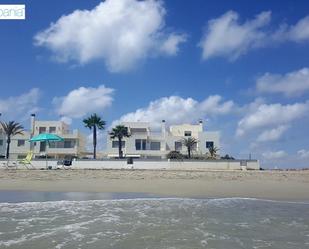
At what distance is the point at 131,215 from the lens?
14.2 m

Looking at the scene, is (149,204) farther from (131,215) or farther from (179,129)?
(179,129)

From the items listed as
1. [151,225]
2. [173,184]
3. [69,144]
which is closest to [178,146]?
[69,144]

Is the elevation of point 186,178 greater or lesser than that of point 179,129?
lesser

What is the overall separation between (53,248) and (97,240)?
1.25m

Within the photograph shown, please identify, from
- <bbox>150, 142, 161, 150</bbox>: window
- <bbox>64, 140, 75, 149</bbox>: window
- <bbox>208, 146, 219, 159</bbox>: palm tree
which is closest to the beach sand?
<bbox>208, 146, 219, 159</bbox>: palm tree

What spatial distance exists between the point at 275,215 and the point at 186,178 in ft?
53.1

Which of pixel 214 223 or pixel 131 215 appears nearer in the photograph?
pixel 214 223

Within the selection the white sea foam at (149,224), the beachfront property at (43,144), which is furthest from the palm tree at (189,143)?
the white sea foam at (149,224)

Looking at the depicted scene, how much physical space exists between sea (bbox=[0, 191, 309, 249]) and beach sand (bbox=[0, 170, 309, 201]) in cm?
490

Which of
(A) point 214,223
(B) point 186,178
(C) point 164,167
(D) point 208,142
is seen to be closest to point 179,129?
(D) point 208,142

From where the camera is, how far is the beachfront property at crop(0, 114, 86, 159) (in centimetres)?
7025

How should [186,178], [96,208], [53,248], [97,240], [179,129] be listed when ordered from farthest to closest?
1. [179,129]
2. [186,178]
3. [96,208]
4. [97,240]
5. [53,248]

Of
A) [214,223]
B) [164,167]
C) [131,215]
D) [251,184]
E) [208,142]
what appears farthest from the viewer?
[208,142]

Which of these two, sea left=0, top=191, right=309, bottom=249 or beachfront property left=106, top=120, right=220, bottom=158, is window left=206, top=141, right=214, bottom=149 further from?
sea left=0, top=191, right=309, bottom=249
